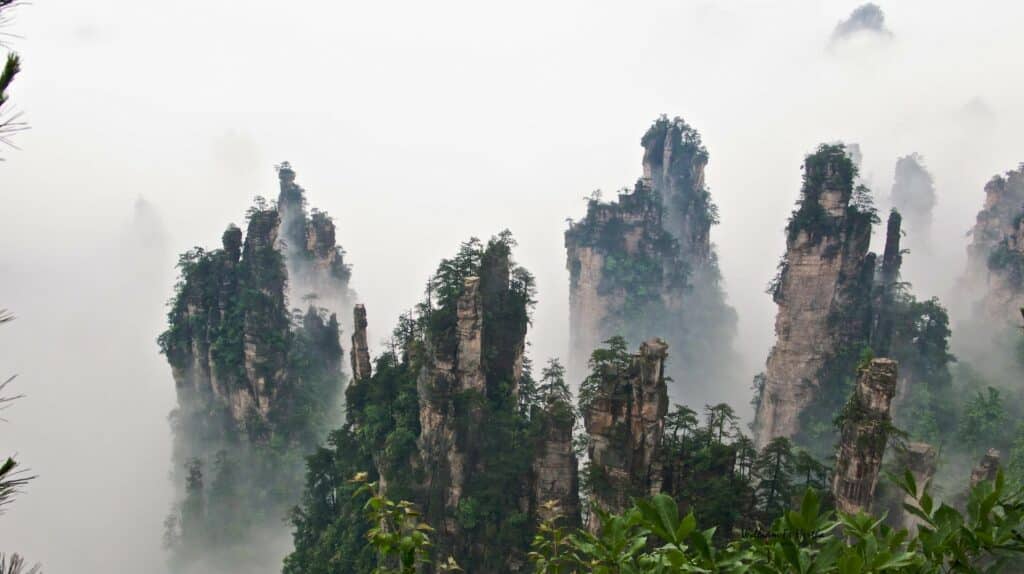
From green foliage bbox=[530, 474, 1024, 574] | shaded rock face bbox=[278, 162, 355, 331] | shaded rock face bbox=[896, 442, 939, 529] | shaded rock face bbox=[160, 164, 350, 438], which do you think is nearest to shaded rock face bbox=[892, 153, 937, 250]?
shaded rock face bbox=[896, 442, 939, 529]

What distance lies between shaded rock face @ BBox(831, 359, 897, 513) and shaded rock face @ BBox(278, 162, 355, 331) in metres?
46.6

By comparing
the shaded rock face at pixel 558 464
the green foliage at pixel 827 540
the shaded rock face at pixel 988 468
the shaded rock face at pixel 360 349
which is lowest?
the green foliage at pixel 827 540

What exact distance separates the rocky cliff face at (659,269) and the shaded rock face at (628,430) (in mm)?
35174

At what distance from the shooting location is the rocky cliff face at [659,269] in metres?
57.8

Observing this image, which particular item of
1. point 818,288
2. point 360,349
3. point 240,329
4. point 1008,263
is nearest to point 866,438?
point 818,288

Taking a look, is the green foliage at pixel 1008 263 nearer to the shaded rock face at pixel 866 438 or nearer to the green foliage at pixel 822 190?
the green foliage at pixel 822 190

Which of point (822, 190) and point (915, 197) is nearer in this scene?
point (822, 190)

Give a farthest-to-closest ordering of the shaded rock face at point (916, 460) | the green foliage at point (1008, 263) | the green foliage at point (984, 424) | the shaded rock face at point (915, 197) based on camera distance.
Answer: the shaded rock face at point (915, 197) < the green foliage at point (1008, 263) < the green foliage at point (984, 424) < the shaded rock face at point (916, 460)

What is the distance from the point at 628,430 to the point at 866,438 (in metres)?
7.57

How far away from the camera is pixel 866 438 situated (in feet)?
65.2

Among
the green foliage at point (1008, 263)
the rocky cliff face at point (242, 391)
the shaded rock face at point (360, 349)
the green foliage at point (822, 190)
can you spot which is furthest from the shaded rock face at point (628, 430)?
the green foliage at point (1008, 263)

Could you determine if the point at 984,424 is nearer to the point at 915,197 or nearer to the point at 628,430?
the point at 628,430

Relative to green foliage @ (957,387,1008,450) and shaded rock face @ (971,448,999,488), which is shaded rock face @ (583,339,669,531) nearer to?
shaded rock face @ (971,448,999,488)

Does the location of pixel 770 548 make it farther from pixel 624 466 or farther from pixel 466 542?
pixel 466 542
